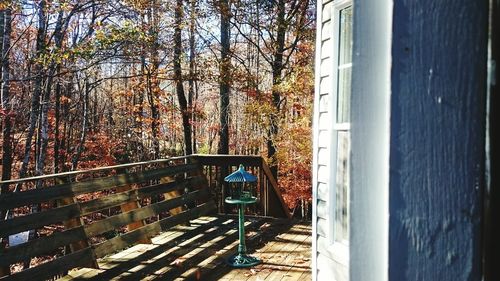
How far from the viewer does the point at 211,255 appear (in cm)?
486

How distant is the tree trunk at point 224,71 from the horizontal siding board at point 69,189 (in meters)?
5.82

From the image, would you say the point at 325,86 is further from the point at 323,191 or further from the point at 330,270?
the point at 330,270

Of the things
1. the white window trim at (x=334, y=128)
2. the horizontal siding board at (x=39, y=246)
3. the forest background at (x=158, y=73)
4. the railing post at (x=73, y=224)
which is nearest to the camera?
the white window trim at (x=334, y=128)

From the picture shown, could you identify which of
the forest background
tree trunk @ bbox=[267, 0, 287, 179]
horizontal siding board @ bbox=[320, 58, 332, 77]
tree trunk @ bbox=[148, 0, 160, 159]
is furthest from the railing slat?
tree trunk @ bbox=[148, 0, 160, 159]

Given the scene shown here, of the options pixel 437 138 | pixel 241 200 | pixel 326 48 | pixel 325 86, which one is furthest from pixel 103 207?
pixel 437 138

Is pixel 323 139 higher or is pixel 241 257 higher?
pixel 323 139

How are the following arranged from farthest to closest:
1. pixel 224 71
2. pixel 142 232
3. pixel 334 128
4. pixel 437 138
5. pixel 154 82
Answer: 1. pixel 154 82
2. pixel 224 71
3. pixel 142 232
4. pixel 334 128
5. pixel 437 138

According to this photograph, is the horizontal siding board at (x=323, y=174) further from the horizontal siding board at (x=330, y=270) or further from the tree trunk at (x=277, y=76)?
the tree trunk at (x=277, y=76)

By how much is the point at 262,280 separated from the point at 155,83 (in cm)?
972

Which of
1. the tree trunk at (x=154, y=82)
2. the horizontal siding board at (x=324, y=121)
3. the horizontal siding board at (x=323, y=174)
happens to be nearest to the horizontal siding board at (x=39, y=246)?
the horizontal siding board at (x=323, y=174)

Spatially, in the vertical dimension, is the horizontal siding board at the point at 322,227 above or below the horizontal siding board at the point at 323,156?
below

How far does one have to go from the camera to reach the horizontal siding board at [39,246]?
11.0 ft

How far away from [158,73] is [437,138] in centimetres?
1242

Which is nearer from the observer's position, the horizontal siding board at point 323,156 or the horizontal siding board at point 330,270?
the horizontal siding board at point 330,270
